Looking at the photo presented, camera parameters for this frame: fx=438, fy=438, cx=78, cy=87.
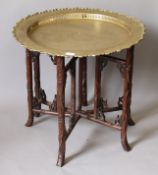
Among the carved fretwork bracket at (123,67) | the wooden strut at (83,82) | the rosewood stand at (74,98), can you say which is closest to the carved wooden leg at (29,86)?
the rosewood stand at (74,98)

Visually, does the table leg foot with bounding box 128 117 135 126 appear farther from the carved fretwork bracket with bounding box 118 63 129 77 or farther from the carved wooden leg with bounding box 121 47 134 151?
the carved fretwork bracket with bounding box 118 63 129 77

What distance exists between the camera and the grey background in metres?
2.00

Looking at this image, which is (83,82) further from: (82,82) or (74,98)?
(74,98)

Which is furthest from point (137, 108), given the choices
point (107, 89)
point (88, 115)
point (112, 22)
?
point (112, 22)

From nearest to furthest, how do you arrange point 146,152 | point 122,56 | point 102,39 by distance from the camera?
point 102,39 → point 146,152 → point 122,56

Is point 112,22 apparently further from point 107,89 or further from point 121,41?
point 107,89

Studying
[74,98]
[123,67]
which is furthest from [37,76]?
[123,67]

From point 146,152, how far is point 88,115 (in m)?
0.34

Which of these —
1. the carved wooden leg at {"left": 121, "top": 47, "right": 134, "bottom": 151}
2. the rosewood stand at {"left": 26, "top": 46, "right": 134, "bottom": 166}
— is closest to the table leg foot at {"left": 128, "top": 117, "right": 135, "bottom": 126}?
the rosewood stand at {"left": 26, "top": 46, "right": 134, "bottom": 166}

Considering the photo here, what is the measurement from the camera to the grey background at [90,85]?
200 cm

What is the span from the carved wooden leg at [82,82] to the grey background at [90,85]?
9 centimetres

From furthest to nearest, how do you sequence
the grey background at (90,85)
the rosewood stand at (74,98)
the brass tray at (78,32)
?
the grey background at (90,85) < the rosewood stand at (74,98) < the brass tray at (78,32)

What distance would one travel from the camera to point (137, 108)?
242cm

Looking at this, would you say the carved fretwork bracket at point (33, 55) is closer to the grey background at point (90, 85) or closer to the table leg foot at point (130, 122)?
the grey background at point (90, 85)
